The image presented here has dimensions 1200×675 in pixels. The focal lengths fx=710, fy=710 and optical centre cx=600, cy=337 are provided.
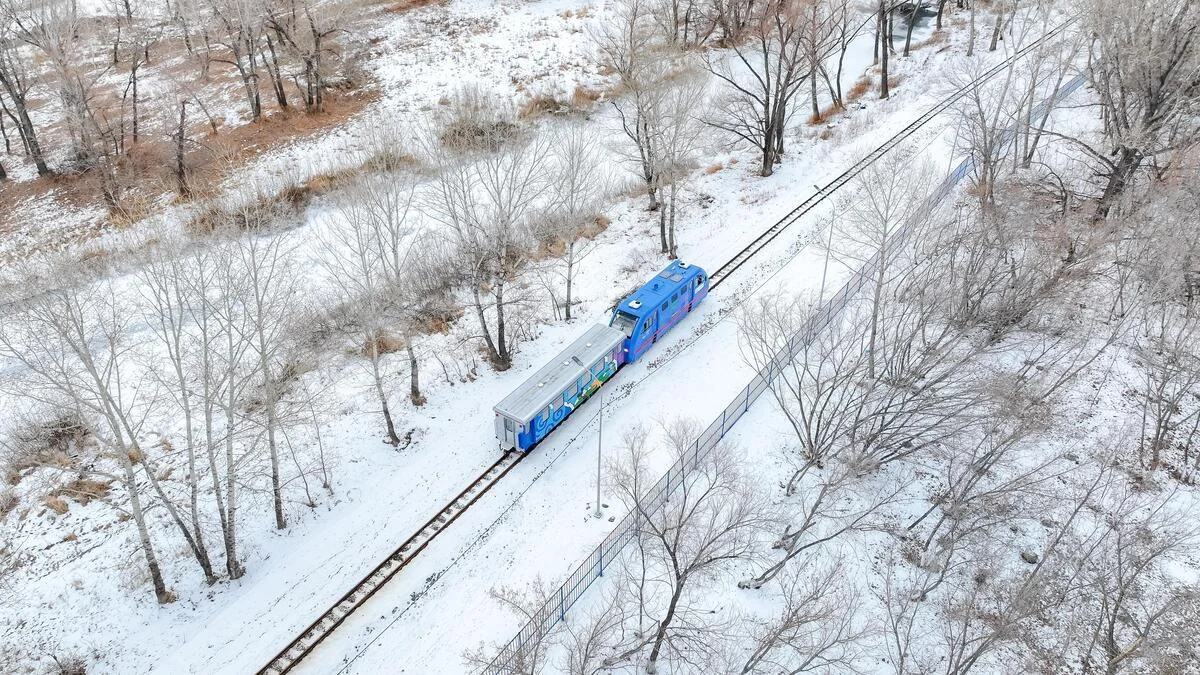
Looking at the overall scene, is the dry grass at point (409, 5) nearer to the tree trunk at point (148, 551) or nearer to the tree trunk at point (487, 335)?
the tree trunk at point (487, 335)

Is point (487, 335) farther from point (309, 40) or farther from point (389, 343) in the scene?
point (309, 40)

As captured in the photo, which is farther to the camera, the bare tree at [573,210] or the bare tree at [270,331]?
the bare tree at [573,210]

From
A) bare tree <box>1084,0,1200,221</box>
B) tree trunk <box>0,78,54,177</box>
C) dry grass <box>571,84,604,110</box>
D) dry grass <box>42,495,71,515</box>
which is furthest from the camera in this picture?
dry grass <box>571,84,604,110</box>

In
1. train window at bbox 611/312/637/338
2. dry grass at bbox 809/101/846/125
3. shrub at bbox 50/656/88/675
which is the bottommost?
shrub at bbox 50/656/88/675

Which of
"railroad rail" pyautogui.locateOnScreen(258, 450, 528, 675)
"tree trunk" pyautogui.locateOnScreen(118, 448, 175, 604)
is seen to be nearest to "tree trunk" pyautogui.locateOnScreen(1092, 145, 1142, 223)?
"railroad rail" pyautogui.locateOnScreen(258, 450, 528, 675)

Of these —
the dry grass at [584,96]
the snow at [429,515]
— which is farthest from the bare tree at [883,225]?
the dry grass at [584,96]

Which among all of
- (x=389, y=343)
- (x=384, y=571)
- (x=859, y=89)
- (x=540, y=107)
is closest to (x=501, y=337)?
(x=389, y=343)

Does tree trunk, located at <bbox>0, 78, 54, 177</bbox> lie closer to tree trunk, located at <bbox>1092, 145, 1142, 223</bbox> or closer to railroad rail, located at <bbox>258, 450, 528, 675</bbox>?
railroad rail, located at <bbox>258, 450, 528, 675</bbox>
